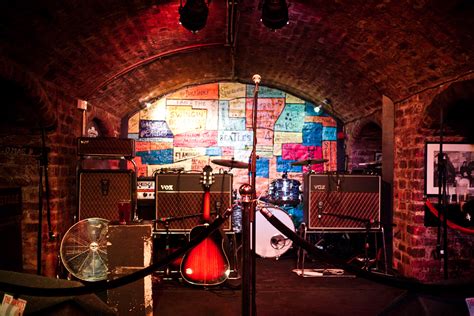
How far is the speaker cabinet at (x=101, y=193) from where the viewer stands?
4570 mm

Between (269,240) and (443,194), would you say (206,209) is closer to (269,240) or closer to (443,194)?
Result: (269,240)

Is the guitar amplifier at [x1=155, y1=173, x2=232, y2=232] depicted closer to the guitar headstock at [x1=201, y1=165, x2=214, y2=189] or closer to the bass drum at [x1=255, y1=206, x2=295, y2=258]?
the guitar headstock at [x1=201, y1=165, x2=214, y2=189]

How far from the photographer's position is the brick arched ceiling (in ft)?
11.2

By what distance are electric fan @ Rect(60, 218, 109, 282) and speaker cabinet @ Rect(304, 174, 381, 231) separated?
2.62 metres

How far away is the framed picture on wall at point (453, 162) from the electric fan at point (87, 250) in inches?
153

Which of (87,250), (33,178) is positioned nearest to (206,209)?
(87,250)

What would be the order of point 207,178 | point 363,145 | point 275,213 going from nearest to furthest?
point 207,178, point 275,213, point 363,145

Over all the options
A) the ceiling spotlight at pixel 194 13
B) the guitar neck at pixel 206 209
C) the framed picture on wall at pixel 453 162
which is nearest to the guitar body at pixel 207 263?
the guitar neck at pixel 206 209

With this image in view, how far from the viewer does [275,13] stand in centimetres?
371

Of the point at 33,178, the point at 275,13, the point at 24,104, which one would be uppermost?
the point at 275,13

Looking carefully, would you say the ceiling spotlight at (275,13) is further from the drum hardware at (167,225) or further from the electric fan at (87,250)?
the electric fan at (87,250)

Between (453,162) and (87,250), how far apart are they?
4.38 meters

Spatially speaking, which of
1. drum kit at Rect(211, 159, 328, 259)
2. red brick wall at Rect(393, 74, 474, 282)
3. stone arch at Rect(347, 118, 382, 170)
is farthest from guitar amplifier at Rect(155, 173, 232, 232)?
stone arch at Rect(347, 118, 382, 170)

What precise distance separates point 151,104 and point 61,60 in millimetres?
3676
